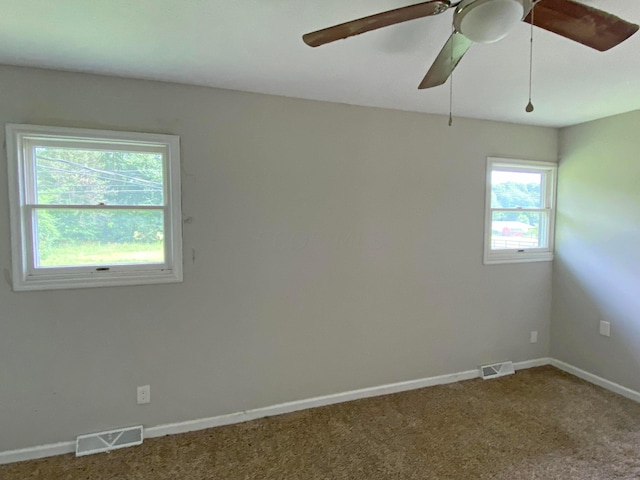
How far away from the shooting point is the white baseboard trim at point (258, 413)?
222 centimetres

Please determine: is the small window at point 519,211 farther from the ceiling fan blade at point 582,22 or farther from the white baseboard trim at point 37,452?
the white baseboard trim at point 37,452

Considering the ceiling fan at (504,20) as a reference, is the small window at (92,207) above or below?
below

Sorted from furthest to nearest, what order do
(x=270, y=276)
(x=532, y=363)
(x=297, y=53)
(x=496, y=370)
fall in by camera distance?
(x=532, y=363) < (x=496, y=370) < (x=270, y=276) < (x=297, y=53)

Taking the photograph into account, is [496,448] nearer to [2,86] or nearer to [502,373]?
[502,373]

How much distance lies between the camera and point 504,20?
1.14 meters

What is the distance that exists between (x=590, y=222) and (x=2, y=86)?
4.48 meters

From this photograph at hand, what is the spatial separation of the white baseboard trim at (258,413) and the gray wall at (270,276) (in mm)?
49

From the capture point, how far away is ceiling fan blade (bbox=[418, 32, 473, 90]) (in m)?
1.44

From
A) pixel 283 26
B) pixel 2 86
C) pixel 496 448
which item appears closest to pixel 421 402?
pixel 496 448

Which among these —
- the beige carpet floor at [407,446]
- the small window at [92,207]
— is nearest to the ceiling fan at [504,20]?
the small window at [92,207]

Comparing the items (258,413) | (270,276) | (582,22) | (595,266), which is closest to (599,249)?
(595,266)

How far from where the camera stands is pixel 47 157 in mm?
2227

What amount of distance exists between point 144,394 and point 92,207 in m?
1.27

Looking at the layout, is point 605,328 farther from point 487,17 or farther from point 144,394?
point 144,394
